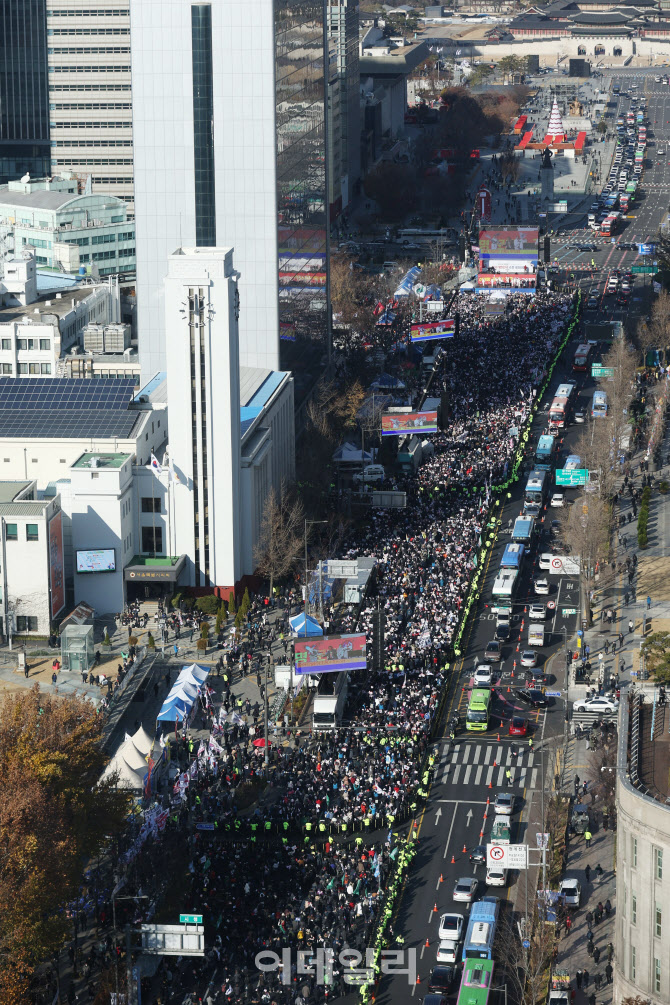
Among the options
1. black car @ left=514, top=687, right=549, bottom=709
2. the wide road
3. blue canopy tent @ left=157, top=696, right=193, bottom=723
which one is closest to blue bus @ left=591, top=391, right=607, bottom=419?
the wide road

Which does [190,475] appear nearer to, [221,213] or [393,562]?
[393,562]

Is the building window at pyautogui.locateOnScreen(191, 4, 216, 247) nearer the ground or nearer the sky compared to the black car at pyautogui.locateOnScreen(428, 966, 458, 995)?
nearer the sky

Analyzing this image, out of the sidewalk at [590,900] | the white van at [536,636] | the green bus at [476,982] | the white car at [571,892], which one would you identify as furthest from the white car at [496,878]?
the white van at [536,636]

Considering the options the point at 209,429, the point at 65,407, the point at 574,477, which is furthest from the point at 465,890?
the point at 65,407

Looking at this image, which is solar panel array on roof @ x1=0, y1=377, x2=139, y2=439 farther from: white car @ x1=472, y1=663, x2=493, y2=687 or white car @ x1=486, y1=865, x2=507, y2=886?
white car @ x1=486, y1=865, x2=507, y2=886

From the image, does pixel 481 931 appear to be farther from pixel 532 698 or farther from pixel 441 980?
pixel 532 698

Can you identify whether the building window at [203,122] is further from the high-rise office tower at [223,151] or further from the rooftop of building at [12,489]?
the rooftop of building at [12,489]

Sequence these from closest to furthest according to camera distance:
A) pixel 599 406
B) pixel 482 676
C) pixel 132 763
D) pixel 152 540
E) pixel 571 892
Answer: pixel 571 892 < pixel 132 763 < pixel 482 676 < pixel 152 540 < pixel 599 406
